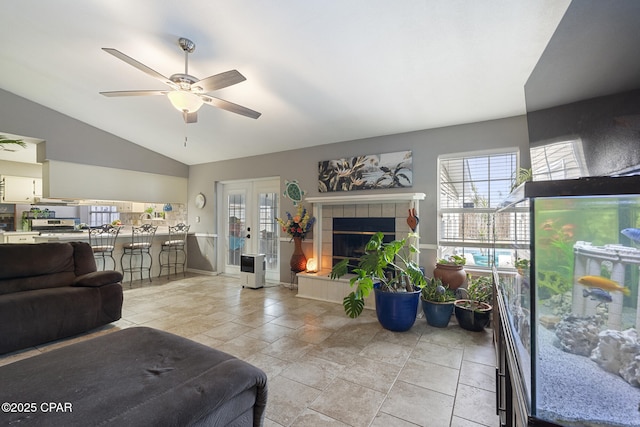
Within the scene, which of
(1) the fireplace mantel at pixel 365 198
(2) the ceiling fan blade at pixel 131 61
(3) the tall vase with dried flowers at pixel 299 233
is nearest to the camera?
(2) the ceiling fan blade at pixel 131 61

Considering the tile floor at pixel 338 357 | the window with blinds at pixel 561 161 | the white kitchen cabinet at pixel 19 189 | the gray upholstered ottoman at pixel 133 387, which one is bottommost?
the tile floor at pixel 338 357

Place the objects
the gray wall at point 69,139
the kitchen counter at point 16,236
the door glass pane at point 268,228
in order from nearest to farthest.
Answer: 1. the gray wall at point 69,139
2. the kitchen counter at point 16,236
3. the door glass pane at point 268,228

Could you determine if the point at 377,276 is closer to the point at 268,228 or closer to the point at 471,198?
the point at 471,198

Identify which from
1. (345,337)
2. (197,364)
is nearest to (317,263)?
(345,337)

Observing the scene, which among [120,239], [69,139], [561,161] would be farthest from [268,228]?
[561,161]

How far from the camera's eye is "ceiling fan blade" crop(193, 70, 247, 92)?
2199 millimetres

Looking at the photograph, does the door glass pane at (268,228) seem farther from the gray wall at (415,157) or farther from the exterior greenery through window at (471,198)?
the exterior greenery through window at (471,198)

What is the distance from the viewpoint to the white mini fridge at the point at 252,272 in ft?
16.3

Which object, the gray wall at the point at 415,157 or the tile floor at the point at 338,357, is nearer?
the tile floor at the point at 338,357

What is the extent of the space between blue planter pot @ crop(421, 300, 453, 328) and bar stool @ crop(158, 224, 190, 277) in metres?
5.25

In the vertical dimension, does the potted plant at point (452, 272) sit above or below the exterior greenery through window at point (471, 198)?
below

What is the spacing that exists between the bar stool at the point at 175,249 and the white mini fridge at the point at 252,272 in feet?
6.75

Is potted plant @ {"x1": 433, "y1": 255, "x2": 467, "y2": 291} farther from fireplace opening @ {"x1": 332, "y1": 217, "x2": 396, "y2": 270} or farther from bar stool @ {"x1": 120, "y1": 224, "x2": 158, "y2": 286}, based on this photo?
bar stool @ {"x1": 120, "y1": 224, "x2": 158, "y2": 286}

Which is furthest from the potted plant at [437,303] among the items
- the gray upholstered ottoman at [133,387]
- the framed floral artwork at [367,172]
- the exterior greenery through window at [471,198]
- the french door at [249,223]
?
the french door at [249,223]
